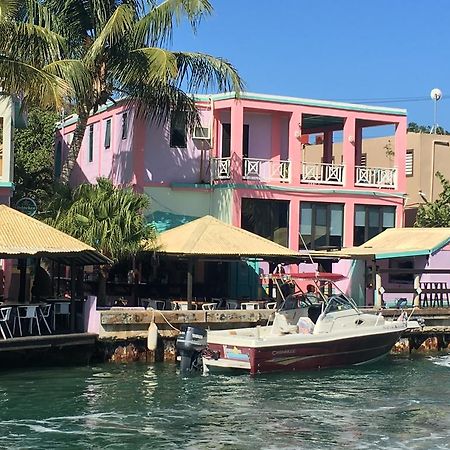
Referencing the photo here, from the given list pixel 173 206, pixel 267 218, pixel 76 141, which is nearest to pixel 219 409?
pixel 76 141

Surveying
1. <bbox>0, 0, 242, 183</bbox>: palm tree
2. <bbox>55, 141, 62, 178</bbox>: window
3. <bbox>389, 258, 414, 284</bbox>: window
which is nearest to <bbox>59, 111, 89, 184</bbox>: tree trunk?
<bbox>0, 0, 242, 183</bbox>: palm tree

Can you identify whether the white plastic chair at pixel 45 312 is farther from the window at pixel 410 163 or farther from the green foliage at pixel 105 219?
the window at pixel 410 163

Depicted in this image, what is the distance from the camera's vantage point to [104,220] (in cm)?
2458

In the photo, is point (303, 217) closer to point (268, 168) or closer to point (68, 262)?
point (268, 168)

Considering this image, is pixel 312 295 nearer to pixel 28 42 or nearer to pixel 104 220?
pixel 104 220

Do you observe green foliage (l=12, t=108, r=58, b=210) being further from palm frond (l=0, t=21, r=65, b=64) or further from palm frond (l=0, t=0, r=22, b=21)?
palm frond (l=0, t=0, r=22, b=21)

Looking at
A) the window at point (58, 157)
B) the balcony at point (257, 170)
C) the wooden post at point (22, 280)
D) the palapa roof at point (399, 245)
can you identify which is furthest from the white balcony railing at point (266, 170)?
the window at point (58, 157)

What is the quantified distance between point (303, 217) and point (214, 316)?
8702 mm

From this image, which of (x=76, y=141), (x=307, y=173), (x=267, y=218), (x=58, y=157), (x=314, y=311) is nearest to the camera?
(x=314, y=311)

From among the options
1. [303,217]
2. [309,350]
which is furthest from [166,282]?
[309,350]

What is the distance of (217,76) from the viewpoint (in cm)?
2695

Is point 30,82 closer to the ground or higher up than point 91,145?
closer to the ground

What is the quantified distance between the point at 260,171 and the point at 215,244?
6902mm

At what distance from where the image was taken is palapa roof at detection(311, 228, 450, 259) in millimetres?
27844
